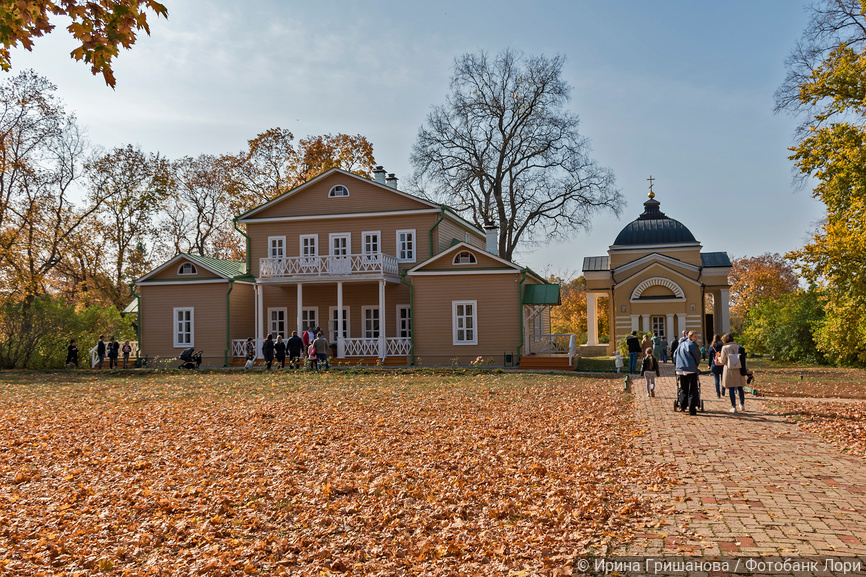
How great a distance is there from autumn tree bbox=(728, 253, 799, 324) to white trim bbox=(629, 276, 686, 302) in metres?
18.1

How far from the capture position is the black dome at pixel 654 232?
3916 centimetres

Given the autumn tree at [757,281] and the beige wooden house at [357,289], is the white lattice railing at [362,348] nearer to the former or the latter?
the beige wooden house at [357,289]

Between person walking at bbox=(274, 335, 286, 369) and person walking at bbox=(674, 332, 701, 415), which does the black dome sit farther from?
person walking at bbox=(674, 332, 701, 415)

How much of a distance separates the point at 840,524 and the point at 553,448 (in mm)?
3992

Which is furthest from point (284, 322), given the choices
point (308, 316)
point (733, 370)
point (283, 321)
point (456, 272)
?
point (733, 370)

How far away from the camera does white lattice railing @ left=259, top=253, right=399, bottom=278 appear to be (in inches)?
1006

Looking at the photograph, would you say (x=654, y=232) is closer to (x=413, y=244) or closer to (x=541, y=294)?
(x=541, y=294)

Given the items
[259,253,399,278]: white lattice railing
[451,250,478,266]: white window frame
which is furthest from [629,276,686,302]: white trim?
[259,253,399,278]: white lattice railing

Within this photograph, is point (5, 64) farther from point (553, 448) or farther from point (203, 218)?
point (203, 218)

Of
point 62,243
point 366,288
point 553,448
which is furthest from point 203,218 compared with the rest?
point 553,448

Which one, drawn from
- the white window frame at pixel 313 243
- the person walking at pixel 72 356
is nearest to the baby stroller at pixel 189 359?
the person walking at pixel 72 356

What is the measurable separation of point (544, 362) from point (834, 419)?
1277cm

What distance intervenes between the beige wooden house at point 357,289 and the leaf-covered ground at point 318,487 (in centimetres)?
1121

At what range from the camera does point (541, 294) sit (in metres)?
24.8
